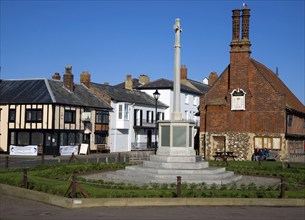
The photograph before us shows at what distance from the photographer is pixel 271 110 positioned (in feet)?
138

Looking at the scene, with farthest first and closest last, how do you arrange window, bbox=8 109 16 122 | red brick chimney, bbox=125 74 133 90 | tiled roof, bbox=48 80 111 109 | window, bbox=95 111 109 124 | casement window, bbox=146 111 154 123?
red brick chimney, bbox=125 74 133 90, casement window, bbox=146 111 154 123, window, bbox=95 111 109 124, tiled roof, bbox=48 80 111 109, window, bbox=8 109 16 122

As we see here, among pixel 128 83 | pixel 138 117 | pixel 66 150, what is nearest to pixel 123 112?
pixel 138 117

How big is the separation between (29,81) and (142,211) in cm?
4013

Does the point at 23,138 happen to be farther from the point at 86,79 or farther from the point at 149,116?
the point at 149,116

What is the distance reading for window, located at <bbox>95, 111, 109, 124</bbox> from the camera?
54.2 meters

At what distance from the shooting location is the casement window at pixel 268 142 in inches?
1646

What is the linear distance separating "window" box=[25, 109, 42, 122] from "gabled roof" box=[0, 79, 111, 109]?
97cm

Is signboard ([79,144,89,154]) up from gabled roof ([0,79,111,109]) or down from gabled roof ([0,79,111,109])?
down

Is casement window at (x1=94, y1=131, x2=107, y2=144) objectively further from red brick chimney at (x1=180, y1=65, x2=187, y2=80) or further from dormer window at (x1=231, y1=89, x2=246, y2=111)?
red brick chimney at (x1=180, y1=65, x2=187, y2=80)

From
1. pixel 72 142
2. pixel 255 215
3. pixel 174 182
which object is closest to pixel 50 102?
pixel 72 142

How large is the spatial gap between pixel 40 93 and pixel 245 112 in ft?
71.8

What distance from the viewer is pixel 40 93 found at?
4850 cm

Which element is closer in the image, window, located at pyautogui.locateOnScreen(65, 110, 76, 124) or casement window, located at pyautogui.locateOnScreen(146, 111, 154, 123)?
window, located at pyautogui.locateOnScreen(65, 110, 76, 124)

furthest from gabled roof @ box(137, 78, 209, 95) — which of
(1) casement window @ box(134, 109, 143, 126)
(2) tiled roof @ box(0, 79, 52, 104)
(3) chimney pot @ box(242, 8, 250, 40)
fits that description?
(3) chimney pot @ box(242, 8, 250, 40)
